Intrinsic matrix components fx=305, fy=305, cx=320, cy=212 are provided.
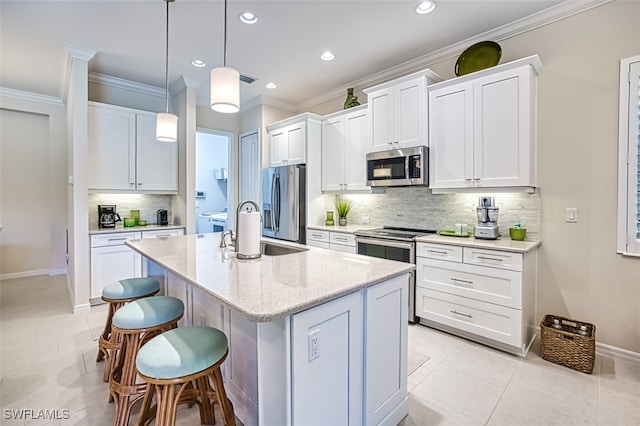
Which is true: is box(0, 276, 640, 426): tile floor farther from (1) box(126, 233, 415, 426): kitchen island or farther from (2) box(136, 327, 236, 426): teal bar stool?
(2) box(136, 327, 236, 426): teal bar stool

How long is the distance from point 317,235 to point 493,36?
9.68 ft

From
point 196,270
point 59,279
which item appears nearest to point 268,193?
point 196,270

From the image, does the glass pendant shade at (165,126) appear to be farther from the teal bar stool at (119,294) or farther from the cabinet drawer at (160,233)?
the cabinet drawer at (160,233)

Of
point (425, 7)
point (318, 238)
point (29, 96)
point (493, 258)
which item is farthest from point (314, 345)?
point (29, 96)

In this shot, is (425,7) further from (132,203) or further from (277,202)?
(132,203)

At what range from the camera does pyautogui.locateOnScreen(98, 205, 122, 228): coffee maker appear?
13.4 feet

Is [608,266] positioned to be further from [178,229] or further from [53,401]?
[178,229]

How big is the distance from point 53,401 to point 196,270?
4.61 ft

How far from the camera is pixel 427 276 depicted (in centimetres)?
302

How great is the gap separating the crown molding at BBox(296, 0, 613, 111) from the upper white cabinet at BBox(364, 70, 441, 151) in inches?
13.0

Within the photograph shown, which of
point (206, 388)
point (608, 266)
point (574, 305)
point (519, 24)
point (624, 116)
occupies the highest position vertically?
point (519, 24)

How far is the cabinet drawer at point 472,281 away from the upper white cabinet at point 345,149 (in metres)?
1.37

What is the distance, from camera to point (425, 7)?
8.57 feet

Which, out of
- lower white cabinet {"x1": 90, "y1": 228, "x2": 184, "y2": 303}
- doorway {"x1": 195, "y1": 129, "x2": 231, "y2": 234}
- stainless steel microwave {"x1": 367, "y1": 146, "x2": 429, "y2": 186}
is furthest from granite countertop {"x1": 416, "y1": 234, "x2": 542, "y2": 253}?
doorway {"x1": 195, "y1": 129, "x2": 231, "y2": 234}
